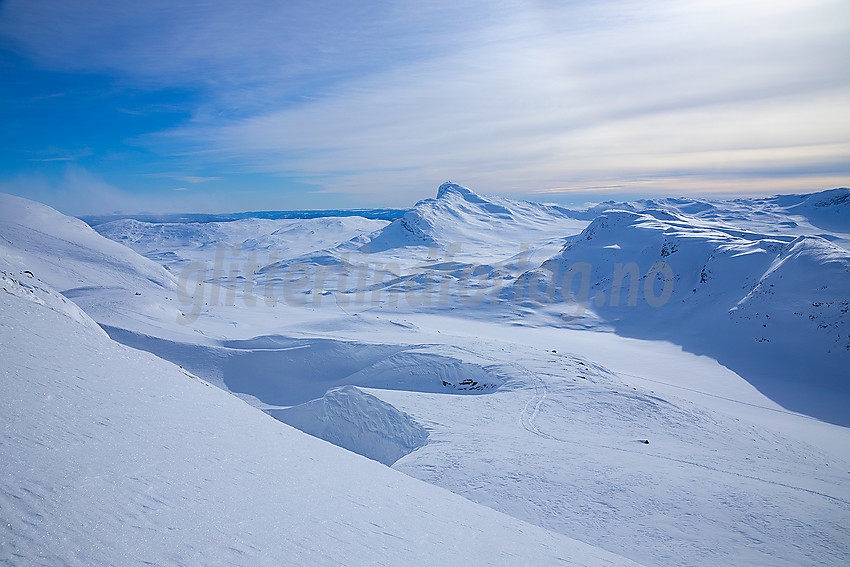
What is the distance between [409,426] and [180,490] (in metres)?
8.81

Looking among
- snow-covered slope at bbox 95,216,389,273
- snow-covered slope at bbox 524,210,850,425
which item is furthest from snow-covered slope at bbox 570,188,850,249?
snow-covered slope at bbox 95,216,389,273

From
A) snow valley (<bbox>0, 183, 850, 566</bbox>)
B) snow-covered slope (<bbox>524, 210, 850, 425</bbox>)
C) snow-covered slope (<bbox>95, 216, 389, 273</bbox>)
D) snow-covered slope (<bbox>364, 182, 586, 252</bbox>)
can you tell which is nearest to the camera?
snow valley (<bbox>0, 183, 850, 566</bbox>)

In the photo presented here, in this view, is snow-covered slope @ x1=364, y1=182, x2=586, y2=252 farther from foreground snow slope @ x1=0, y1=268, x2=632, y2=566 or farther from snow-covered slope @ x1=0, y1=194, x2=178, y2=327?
foreground snow slope @ x1=0, y1=268, x2=632, y2=566

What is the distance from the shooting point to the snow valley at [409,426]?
157 inches

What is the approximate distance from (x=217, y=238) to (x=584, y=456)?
20434 centimetres

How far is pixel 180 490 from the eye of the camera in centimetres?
417

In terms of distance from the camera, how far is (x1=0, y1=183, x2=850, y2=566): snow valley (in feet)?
13.1

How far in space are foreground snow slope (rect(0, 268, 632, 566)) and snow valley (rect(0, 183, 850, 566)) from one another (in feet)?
0.10

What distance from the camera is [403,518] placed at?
530cm

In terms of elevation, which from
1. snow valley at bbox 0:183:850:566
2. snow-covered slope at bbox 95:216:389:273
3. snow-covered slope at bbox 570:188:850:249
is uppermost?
snow-covered slope at bbox 570:188:850:249

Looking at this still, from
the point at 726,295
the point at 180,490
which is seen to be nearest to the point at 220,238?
the point at 726,295

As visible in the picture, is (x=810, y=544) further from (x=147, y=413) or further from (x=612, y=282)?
(x=612, y=282)

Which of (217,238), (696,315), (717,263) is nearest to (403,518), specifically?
(696,315)

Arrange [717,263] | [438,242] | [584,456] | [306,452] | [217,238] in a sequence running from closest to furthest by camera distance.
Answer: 1. [306,452]
2. [584,456]
3. [717,263]
4. [438,242]
5. [217,238]
